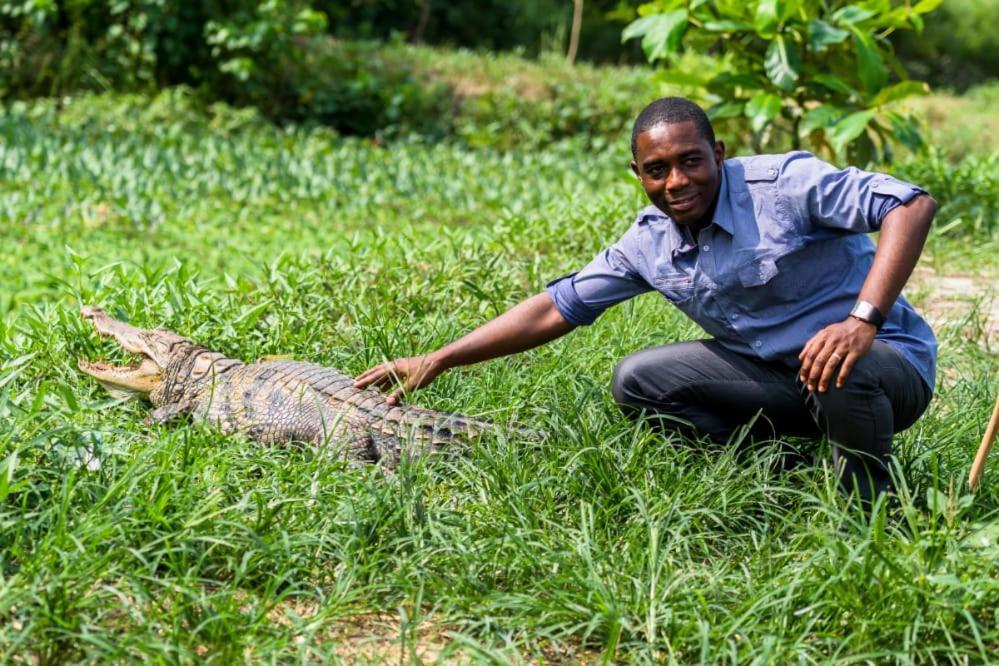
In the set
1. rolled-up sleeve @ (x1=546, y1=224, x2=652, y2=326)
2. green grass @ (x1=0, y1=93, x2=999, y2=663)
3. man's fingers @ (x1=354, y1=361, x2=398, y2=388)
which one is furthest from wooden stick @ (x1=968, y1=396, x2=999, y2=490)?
man's fingers @ (x1=354, y1=361, x2=398, y2=388)

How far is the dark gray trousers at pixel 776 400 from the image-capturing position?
315 centimetres

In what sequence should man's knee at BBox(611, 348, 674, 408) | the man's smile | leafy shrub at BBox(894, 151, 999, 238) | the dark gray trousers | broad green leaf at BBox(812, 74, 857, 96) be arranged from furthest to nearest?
leafy shrub at BBox(894, 151, 999, 238) < broad green leaf at BBox(812, 74, 857, 96) < man's knee at BBox(611, 348, 674, 408) < the man's smile < the dark gray trousers

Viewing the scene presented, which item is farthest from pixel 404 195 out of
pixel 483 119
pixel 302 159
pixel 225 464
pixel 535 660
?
pixel 535 660

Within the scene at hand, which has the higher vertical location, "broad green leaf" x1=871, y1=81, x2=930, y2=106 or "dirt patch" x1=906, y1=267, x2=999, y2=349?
"broad green leaf" x1=871, y1=81, x2=930, y2=106

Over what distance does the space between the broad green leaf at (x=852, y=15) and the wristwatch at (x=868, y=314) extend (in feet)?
14.7

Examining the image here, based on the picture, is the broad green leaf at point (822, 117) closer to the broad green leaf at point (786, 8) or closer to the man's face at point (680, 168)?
the broad green leaf at point (786, 8)

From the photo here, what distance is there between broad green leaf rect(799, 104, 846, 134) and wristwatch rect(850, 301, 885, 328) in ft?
14.2

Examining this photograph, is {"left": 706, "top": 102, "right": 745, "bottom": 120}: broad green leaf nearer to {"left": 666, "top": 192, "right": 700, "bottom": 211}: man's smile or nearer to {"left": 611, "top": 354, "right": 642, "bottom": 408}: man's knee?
{"left": 611, "top": 354, "right": 642, "bottom": 408}: man's knee

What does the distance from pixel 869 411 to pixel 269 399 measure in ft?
6.13

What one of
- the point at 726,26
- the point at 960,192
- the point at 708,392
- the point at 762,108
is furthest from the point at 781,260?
the point at 960,192

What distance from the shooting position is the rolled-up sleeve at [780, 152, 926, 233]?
309cm

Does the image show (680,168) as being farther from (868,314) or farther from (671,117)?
(868,314)

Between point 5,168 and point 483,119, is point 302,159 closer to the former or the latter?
point 5,168

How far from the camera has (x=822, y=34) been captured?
7004 millimetres
